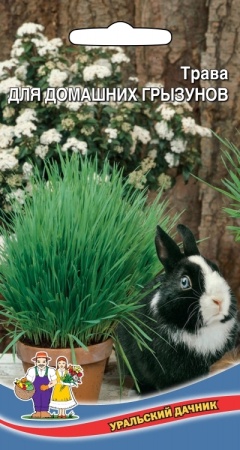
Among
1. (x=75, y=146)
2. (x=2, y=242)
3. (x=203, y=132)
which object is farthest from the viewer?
(x=203, y=132)

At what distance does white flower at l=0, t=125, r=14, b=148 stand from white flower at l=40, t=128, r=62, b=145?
11cm

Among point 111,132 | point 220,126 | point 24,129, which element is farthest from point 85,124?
point 220,126

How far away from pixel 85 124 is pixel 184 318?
88cm

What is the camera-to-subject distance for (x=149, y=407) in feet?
5.11

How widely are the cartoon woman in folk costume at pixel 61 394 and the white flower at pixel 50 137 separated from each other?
844 mm

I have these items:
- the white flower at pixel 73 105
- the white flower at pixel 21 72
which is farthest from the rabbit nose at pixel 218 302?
the white flower at pixel 21 72

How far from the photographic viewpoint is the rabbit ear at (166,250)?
156 cm

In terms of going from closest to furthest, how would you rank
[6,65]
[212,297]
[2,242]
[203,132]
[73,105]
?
[212,297], [2,242], [73,105], [203,132], [6,65]

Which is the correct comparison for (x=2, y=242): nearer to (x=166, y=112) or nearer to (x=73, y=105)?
(x=73, y=105)

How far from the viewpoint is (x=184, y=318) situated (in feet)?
5.02

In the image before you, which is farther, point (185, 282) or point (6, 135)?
point (6, 135)

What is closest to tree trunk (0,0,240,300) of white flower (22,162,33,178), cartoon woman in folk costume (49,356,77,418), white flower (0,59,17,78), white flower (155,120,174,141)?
white flower (155,120,174,141)

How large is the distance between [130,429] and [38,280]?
0.34m

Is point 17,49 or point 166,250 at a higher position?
point 17,49
